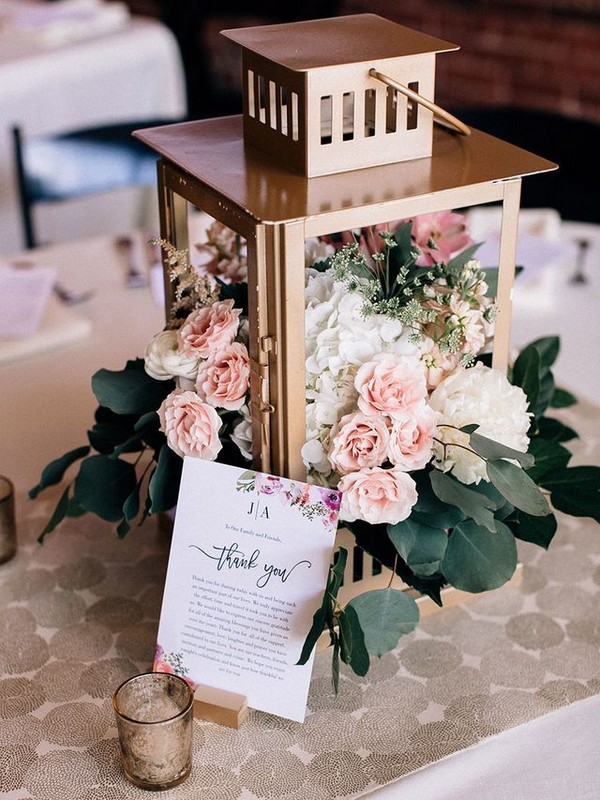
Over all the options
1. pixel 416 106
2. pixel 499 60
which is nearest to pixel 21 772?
pixel 416 106

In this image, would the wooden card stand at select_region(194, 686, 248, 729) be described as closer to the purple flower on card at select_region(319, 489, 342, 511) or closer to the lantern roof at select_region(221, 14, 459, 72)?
the purple flower on card at select_region(319, 489, 342, 511)

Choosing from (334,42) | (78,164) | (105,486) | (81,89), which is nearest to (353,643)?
(105,486)

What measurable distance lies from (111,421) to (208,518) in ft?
0.80

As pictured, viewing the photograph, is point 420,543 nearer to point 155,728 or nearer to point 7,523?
point 155,728

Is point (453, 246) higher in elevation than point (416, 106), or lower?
lower

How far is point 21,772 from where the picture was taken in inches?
35.1

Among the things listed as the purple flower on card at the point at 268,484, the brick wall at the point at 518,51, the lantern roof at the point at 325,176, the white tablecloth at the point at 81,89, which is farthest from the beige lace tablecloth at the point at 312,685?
the brick wall at the point at 518,51

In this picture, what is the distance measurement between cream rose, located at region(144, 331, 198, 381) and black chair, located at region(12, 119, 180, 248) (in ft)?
4.49

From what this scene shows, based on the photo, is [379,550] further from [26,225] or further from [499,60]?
[499,60]

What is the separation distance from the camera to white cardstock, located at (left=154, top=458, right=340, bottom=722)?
3.05ft

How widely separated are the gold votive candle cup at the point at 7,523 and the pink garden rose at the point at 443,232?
22.1 inches

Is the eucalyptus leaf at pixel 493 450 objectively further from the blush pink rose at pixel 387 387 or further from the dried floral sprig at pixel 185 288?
the dried floral sprig at pixel 185 288

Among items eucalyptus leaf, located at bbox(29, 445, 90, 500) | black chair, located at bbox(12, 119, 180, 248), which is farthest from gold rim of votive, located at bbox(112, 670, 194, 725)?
black chair, located at bbox(12, 119, 180, 248)

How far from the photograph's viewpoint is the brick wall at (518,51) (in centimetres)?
387
